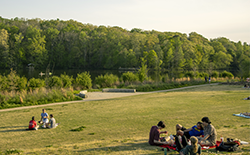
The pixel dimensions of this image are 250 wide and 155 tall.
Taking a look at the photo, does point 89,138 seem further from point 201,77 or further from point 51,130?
point 201,77

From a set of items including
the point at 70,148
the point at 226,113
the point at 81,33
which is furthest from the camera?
the point at 81,33

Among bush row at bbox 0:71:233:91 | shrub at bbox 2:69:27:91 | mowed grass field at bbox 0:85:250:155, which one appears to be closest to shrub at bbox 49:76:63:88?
bush row at bbox 0:71:233:91

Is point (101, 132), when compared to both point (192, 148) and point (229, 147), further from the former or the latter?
point (229, 147)

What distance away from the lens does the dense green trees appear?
92.6 m

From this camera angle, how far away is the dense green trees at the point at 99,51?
304 feet

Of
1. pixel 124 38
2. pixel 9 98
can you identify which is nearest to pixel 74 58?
pixel 124 38

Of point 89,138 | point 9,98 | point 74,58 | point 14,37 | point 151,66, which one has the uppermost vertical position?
point 14,37

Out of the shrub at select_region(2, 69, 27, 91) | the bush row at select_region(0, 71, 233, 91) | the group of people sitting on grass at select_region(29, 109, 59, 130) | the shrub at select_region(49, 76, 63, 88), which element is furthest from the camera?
the shrub at select_region(49, 76, 63, 88)

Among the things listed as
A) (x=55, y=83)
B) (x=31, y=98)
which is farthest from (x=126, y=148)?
(x=55, y=83)

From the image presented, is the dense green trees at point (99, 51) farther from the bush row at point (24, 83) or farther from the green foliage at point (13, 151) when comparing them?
the green foliage at point (13, 151)

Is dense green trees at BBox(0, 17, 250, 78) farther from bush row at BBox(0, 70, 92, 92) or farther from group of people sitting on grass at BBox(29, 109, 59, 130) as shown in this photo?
group of people sitting on grass at BBox(29, 109, 59, 130)

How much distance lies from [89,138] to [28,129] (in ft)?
12.3

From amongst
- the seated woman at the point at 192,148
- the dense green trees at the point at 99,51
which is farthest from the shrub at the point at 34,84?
the dense green trees at the point at 99,51

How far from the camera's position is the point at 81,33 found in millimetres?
107375
